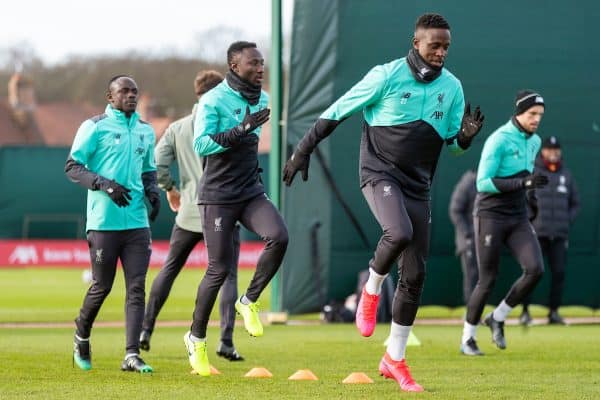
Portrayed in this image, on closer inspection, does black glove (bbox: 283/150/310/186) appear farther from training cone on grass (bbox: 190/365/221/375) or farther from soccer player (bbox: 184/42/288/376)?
training cone on grass (bbox: 190/365/221/375)

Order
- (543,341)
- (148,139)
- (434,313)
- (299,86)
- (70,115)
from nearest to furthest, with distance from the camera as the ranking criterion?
(148,139), (543,341), (299,86), (434,313), (70,115)

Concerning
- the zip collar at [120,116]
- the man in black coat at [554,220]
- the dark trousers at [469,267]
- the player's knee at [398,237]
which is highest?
the zip collar at [120,116]

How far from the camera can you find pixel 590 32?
17344 millimetres

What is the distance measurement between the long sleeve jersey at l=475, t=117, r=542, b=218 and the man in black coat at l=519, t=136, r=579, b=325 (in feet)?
14.6

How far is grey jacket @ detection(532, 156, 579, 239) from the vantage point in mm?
16266

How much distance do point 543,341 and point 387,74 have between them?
5.66 m

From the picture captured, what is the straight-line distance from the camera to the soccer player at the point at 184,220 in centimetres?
1123

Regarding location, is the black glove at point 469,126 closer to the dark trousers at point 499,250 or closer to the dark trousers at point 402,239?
the dark trousers at point 402,239

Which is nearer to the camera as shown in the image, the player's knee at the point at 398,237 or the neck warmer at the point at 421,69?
the player's knee at the point at 398,237

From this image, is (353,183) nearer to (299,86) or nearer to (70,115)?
(299,86)

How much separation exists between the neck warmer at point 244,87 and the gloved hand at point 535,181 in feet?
9.42

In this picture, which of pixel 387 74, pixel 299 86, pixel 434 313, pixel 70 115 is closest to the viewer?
pixel 387 74

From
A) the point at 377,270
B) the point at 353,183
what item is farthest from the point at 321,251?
the point at 377,270

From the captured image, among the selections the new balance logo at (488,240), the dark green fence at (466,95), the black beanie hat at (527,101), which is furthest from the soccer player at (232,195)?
the dark green fence at (466,95)
